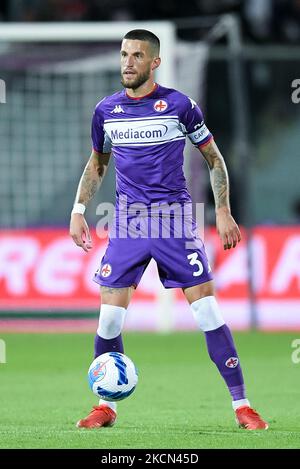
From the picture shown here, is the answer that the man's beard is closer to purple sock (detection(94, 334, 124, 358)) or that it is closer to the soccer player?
the soccer player

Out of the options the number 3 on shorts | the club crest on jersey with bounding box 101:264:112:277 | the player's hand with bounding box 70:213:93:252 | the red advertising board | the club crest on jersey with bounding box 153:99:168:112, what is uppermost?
the club crest on jersey with bounding box 153:99:168:112

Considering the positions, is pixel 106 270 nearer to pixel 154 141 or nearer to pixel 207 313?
pixel 207 313

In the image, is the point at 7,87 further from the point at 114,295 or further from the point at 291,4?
the point at 114,295

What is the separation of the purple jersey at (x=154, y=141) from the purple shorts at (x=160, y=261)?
0.25 metres

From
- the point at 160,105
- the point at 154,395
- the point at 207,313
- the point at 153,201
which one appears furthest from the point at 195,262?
the point at 154,395

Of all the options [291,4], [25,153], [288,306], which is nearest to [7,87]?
[25,153]

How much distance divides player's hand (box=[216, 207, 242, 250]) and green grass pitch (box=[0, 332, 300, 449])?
108 cm

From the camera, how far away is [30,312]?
15703mm

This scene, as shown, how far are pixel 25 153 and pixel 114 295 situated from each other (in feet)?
28.8

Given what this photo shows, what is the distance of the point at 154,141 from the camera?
7516mm

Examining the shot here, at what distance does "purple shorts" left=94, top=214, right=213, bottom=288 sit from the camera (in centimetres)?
746

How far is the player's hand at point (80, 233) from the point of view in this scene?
24.8 ft

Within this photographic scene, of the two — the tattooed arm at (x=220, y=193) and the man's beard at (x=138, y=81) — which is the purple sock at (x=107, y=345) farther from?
the man's beard at (x=138, y=81)

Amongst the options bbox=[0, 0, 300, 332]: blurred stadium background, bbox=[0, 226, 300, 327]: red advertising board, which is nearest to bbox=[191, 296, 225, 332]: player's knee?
bbox=[0, 0, 300, 332]: blurred stadium background
